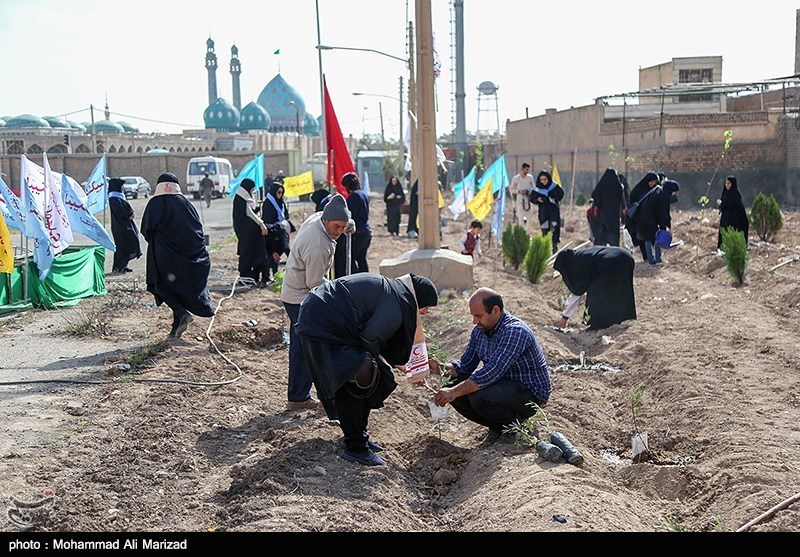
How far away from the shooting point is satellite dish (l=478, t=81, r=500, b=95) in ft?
199

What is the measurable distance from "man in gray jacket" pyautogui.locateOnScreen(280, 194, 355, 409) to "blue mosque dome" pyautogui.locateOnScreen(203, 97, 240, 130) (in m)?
83.0

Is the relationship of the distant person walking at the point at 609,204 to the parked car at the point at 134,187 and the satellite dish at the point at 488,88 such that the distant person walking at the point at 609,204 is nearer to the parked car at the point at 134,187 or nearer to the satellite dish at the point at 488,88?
the parked car at the point at 134,187

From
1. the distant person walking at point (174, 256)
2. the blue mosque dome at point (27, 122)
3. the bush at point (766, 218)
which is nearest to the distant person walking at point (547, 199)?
the bush at point (766, 218)

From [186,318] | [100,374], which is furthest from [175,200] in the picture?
[100,374]

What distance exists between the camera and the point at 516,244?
47.0 ft

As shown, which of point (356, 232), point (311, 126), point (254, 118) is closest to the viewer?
point (356, 232)

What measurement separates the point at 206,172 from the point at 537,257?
33854 mm

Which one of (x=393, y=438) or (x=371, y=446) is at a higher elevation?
(x=371, y=446)

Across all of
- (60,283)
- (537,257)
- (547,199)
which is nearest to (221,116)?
(547,199)

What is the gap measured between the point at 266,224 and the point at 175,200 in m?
4.14

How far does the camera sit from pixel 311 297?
5.23 metres

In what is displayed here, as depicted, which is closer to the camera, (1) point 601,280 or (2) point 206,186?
(1) point 601,280

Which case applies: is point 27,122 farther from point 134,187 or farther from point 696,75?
point 696,75

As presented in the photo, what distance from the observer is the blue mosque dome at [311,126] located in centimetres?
9921
